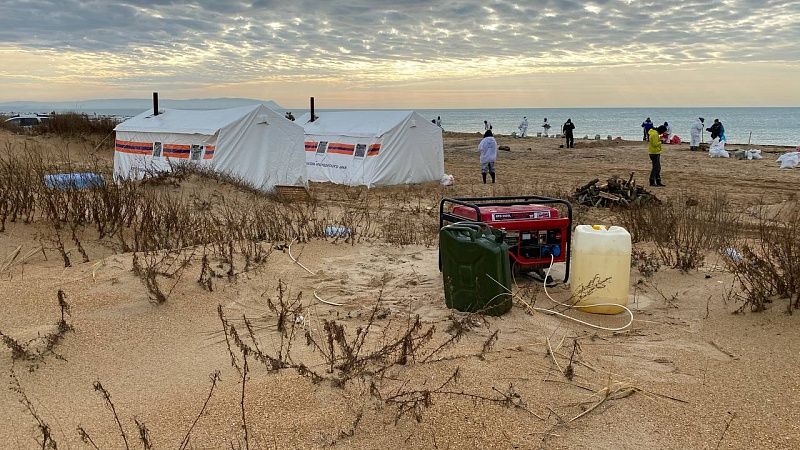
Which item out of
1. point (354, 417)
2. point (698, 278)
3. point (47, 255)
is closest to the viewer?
point (354, 417)

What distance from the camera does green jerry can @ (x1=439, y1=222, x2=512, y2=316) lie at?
5383 millimetres

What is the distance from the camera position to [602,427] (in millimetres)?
3658

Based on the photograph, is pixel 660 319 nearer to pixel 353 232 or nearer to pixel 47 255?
pixel 353 232

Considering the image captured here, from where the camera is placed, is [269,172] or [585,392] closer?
[585,392]

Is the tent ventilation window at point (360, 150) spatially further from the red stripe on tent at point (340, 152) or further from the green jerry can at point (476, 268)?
the green jerry can at point (476, 268)

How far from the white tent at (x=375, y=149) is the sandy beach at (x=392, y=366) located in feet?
40.0

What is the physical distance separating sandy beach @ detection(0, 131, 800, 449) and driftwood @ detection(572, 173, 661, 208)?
6162mm

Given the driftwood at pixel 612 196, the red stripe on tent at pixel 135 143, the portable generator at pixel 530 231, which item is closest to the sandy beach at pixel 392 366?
the portable generator at pixel 530 231

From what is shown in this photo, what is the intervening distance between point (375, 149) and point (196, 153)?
5.28 meters

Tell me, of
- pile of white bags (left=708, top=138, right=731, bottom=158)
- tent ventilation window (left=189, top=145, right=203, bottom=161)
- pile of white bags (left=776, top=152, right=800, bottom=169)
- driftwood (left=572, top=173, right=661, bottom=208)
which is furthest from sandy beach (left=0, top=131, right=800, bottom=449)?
pile of white bags (left=708, top=138, right=731, bottom=158)

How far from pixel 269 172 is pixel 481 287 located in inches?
484

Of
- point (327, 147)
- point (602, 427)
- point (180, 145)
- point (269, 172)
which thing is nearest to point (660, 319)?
point (602, 427)

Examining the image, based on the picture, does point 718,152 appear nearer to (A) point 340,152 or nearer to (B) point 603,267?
(A) point 340,152

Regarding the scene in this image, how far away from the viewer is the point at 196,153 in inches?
653
